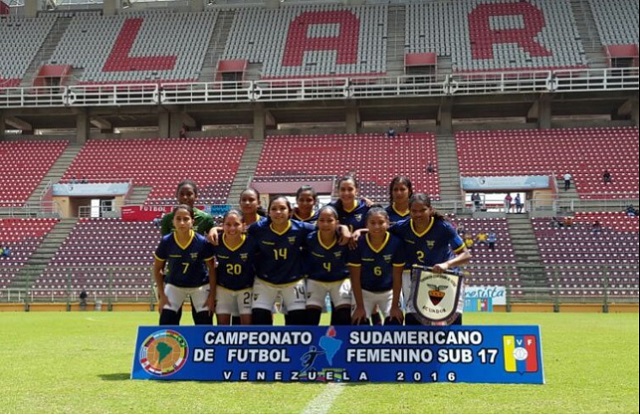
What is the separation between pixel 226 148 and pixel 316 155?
504 cm

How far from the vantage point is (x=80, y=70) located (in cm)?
3941

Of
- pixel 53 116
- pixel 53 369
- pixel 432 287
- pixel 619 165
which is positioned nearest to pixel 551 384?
pixel 432 287

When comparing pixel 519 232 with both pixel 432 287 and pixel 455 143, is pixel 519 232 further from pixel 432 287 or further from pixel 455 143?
pixel 432 287

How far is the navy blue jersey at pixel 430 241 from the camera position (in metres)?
6.86

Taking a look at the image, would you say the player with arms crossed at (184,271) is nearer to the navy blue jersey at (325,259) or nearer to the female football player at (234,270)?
the female football player at (234,270)

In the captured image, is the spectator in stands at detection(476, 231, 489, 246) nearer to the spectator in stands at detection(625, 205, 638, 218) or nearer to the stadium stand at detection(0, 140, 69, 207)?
the spectator in stands at detection(625, 205, 638, 218)

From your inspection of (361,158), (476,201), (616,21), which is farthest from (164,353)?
(616,21)

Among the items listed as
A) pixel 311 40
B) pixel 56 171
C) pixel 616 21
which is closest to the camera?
pixel 56 171

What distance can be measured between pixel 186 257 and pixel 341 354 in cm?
193

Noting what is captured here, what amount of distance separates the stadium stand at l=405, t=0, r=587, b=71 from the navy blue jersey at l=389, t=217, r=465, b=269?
31.0m

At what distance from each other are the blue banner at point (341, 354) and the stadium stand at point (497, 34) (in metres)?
31.8

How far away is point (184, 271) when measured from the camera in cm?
720

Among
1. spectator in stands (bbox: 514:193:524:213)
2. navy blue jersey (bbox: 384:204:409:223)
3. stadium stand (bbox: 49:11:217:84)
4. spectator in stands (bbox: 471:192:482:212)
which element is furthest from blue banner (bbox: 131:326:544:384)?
stadium stand (bbox: 49:11:217:84)

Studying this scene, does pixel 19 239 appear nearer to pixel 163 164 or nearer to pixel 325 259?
pixel 163 164
